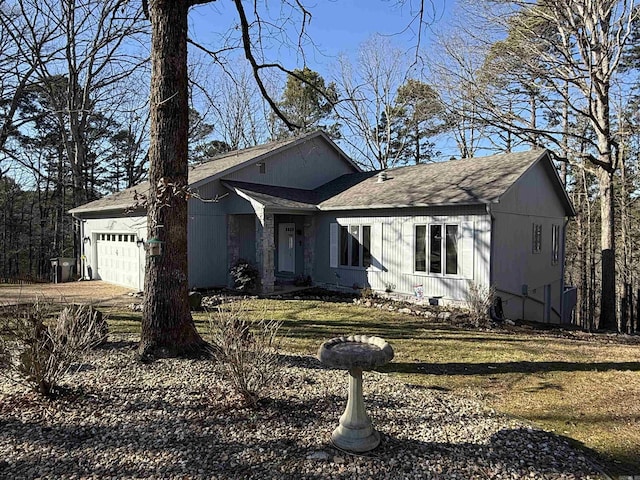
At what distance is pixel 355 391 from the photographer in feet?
11.3

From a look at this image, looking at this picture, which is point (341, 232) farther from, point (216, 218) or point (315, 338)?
point (315, 338)

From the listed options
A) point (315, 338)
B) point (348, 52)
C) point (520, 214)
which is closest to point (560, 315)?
point (520, 214)

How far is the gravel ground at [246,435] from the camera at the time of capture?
3057mm

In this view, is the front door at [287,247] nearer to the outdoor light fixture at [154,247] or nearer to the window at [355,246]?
the window at [355,246]

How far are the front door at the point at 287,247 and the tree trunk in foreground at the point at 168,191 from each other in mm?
9828

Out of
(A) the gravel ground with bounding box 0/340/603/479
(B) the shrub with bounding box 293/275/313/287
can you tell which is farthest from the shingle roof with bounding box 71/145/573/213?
(A) the gravel ground with bounding box 0/340/603/479

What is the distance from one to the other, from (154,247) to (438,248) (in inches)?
317

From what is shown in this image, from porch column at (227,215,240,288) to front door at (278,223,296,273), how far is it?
231 centimetres

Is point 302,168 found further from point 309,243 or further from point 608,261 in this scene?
point 608,261

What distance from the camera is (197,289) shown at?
1302cm

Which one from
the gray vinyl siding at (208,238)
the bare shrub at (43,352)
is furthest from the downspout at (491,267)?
the bare shrub at (43,352)

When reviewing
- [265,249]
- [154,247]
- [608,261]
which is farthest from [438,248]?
[154,247]

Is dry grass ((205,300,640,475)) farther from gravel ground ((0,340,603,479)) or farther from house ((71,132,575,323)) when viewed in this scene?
house ((71,132,575,323))

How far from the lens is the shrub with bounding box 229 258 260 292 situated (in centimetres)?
1284
